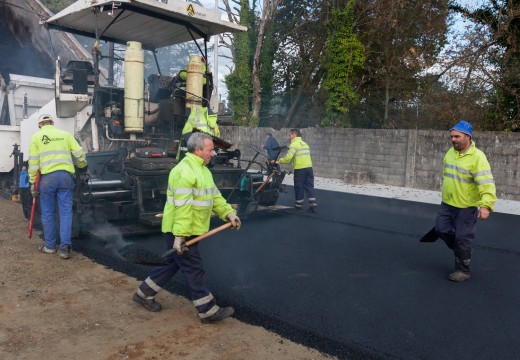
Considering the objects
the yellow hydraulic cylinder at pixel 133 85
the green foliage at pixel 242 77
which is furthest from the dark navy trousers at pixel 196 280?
the green foliage at pixel 242 77

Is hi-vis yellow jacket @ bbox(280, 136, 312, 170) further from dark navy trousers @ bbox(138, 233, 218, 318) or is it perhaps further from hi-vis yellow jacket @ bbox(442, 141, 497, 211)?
dark navy trousers @ bbox(138, 233, 218, 318)

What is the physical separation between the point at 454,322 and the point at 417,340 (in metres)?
0.53

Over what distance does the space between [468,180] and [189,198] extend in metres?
2.79

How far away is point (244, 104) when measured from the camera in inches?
741

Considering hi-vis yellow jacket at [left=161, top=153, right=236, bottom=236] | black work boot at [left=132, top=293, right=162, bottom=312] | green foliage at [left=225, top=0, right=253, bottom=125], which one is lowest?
black work boot at [left=132, top=293, right=162, bottom=312]

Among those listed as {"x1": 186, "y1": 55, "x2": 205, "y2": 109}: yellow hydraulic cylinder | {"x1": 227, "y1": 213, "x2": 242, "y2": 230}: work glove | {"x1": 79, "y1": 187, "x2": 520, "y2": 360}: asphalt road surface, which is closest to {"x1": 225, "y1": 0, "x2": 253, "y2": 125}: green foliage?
{"x1": 79, "y1": 187, "x2": 520, "y2": 360}: asphalt road surface

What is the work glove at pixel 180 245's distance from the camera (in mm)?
3329

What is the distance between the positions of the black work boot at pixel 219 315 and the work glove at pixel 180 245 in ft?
1.77

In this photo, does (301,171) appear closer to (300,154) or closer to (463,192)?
(300,154)

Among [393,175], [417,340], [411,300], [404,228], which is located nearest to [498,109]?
[393,175]

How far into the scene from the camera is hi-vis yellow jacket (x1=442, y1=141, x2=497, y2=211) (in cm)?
431

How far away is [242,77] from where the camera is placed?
61.3 ft

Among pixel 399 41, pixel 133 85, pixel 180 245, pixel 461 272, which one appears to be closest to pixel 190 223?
pixel 180 245

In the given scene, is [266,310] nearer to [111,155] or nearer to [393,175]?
[111,155]
